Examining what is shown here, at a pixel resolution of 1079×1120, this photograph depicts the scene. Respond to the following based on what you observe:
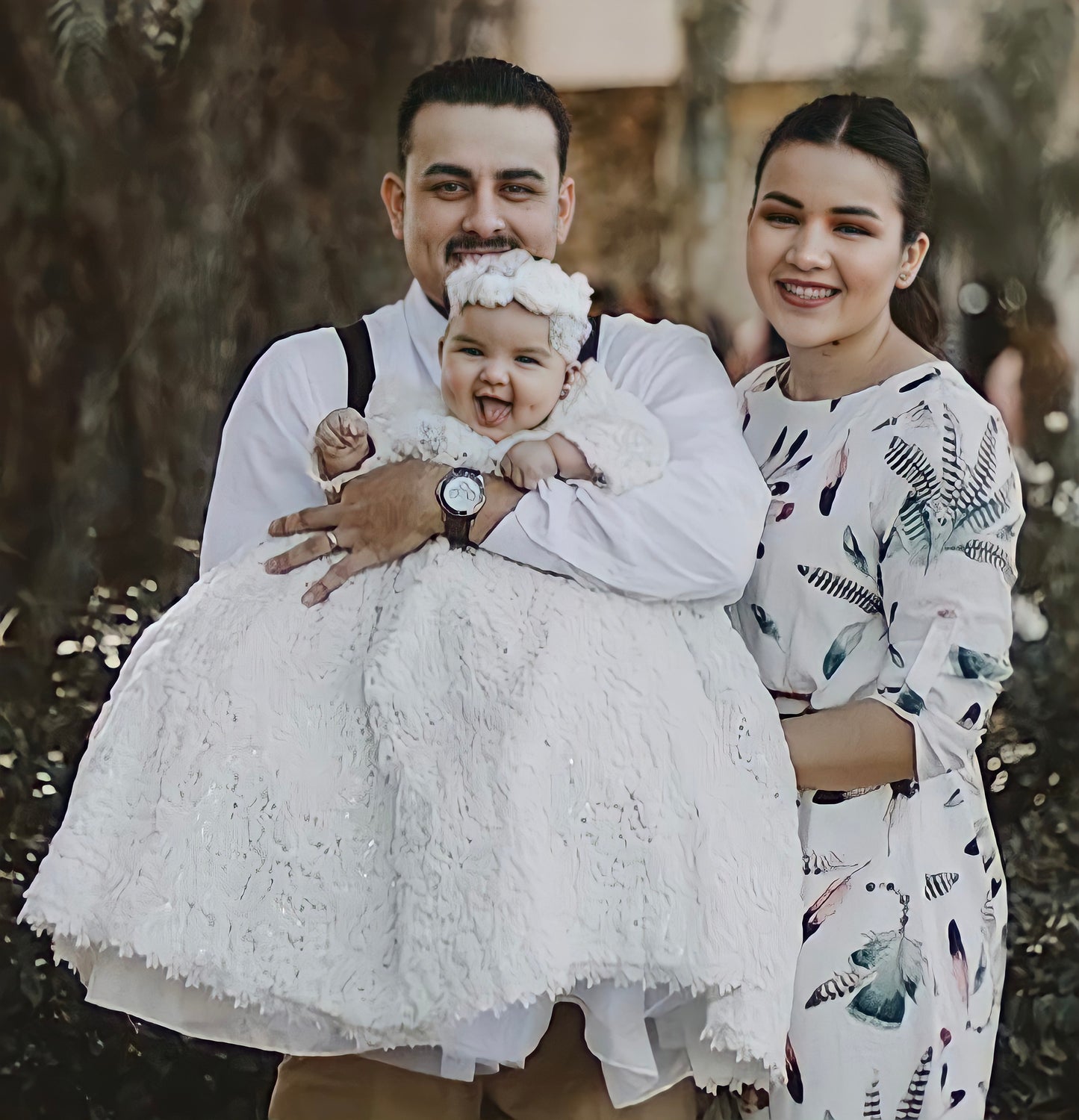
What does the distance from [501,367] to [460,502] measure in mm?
158

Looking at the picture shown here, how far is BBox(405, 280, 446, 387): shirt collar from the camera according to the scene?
181 centimetres

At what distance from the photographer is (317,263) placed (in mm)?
2510

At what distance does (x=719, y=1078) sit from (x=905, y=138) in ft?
3.61

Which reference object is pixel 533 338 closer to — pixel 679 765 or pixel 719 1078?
pixel 679 765

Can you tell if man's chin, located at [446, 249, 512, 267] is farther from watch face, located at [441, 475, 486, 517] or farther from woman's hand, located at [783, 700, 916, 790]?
woman's hand, located at [783, 700, 916, 790]

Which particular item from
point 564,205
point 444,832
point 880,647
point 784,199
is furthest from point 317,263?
point 444,832

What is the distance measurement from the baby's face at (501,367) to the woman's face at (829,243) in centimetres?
33

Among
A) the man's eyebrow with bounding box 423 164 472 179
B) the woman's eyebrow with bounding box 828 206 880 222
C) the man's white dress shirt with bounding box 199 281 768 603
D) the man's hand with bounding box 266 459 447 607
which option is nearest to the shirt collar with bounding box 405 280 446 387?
the man's white dress shirt with bounding box 199 281 768 603

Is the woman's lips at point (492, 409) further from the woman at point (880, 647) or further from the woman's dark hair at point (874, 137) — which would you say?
the woman's dark hair at point (874, 137)

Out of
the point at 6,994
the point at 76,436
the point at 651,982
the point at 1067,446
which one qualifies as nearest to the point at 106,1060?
the point at 6,994

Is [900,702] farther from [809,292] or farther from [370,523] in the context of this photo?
[370,523]

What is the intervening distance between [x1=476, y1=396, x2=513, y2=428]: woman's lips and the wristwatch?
0.23 ft

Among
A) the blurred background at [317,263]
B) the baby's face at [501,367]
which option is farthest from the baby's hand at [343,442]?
the blurred background at [317,263]

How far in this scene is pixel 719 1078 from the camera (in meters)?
1.46
